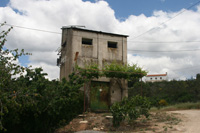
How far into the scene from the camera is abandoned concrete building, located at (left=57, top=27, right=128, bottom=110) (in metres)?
16.0

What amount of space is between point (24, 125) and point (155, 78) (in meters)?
73.8

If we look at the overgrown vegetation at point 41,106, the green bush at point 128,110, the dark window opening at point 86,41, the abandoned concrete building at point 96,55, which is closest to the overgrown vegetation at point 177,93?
the abandoned concrete building at point 96,55

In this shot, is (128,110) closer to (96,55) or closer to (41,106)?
(41,106)

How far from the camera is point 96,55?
16797 millimetres

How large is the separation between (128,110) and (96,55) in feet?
23.8

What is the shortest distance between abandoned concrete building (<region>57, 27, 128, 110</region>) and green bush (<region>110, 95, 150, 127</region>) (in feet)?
16.2

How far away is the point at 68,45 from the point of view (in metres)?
16.8

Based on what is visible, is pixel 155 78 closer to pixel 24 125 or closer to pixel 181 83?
pixel 181 83

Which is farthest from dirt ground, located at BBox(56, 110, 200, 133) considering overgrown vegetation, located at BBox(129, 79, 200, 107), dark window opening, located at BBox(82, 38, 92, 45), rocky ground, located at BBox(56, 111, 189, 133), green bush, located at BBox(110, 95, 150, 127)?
overgrown vegetation, located at BBox(129, 79, 200, 107)

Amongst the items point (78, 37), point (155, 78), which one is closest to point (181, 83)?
point (78, 37)

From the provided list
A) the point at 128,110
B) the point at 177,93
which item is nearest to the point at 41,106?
the point at 128,110

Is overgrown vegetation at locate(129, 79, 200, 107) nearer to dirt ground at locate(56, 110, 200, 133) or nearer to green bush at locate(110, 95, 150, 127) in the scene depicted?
dirt ground at locate(56, 110, 200, 133)

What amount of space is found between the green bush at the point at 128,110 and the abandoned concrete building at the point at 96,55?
495cm

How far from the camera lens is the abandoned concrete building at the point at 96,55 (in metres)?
16.0
